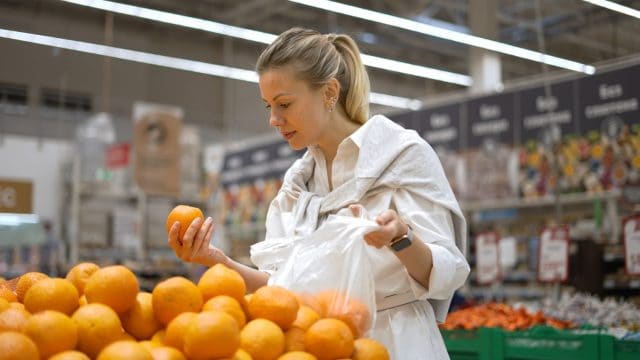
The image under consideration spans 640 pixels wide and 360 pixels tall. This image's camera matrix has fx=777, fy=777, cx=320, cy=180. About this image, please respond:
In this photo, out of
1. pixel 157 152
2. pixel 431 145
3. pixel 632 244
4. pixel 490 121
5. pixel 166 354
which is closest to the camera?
pixel 166 354

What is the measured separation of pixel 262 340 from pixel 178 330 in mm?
153

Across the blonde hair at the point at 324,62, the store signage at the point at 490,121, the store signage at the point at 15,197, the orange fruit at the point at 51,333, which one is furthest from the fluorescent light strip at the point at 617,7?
the store signage at the point at 15,197

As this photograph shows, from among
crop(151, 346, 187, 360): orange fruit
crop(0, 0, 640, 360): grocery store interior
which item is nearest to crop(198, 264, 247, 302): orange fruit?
crop(151, 346, 187, 360): orange fruit

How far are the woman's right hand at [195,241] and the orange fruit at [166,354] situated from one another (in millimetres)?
484

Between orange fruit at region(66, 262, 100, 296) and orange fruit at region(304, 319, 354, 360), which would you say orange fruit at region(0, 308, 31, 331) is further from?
orange fruit at region(304, 319, 354, 360)

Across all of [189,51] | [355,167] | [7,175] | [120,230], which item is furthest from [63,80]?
[355,167]

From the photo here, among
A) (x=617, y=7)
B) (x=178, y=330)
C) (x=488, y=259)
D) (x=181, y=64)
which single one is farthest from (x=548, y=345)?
(x=181, y=64)

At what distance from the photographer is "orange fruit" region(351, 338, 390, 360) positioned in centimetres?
150

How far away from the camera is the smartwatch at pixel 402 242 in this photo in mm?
1604

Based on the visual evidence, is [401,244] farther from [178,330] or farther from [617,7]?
[617,7]

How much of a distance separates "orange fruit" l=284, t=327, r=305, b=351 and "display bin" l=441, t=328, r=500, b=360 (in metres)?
2.62

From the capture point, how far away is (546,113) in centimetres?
633

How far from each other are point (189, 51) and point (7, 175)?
3.13m

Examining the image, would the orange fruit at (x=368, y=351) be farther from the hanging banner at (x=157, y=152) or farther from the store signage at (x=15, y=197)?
the hanging banner at (x=157, y=152)
